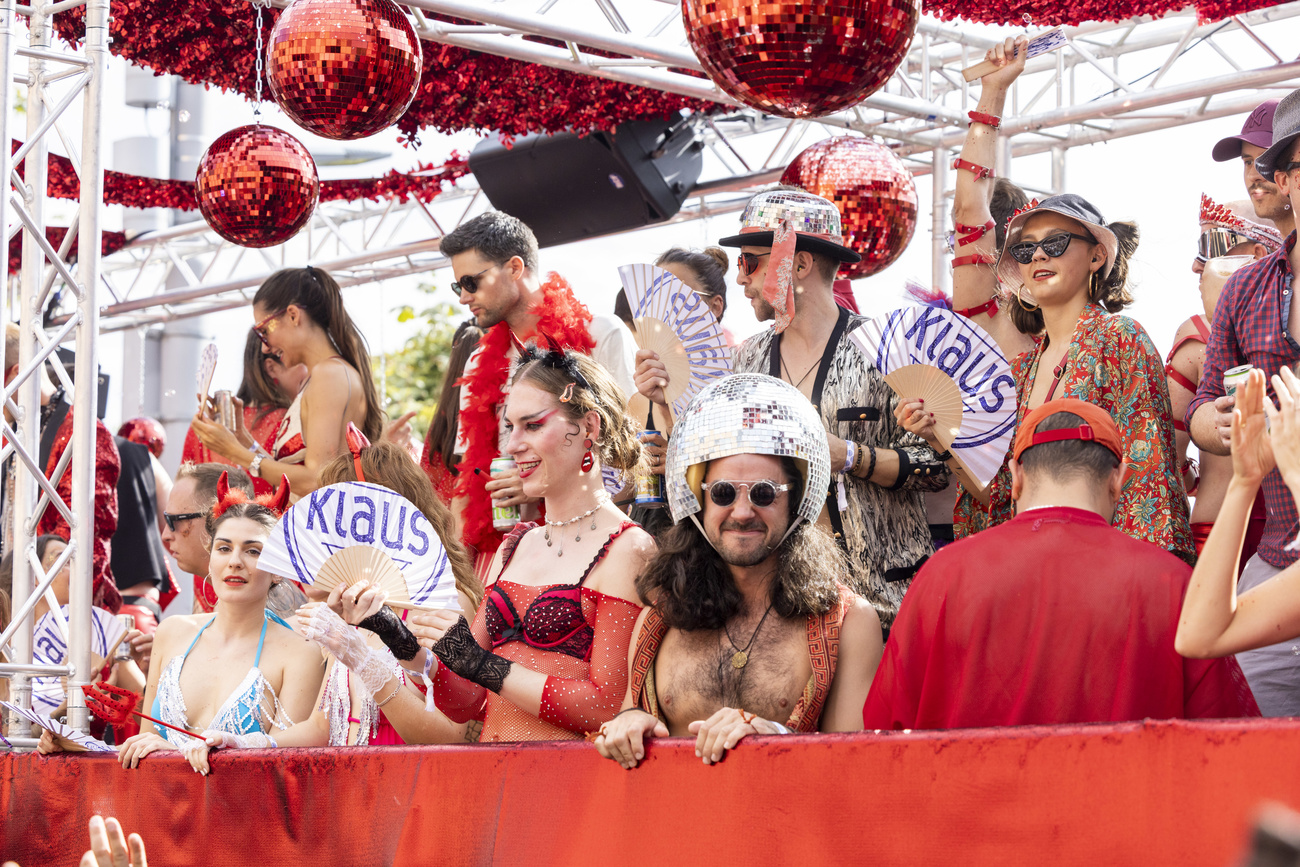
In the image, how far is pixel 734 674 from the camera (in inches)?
105

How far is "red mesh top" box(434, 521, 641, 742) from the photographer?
2861 mm

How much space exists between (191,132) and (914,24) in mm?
10441

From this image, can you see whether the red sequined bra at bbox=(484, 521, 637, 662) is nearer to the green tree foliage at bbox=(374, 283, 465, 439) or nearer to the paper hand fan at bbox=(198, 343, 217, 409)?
the paper hand fan at bbox=(198, 343, 217, 409)

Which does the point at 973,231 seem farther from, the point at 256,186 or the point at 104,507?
the point at 104,507

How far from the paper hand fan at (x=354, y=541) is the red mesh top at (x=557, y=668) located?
0.69 feet

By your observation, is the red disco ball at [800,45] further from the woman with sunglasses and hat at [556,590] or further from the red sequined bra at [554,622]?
the red sequined bra at [554,622]

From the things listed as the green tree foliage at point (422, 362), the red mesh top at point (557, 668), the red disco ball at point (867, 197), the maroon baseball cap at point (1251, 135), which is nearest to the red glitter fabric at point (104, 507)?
the red disco ball at point (867, 197)

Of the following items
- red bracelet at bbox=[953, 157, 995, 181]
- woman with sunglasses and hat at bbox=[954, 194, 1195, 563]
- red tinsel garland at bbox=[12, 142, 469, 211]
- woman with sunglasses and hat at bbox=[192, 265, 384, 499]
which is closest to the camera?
woman with sunglasses and hat at bbox=[954, 194, 1195, 563]

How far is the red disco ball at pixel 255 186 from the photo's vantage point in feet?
17.2

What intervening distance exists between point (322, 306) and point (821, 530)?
2.68 metres

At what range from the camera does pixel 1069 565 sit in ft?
7.44

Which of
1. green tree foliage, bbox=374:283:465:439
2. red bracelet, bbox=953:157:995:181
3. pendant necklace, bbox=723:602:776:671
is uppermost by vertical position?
green tree foliage, bbox=374:283:465:439

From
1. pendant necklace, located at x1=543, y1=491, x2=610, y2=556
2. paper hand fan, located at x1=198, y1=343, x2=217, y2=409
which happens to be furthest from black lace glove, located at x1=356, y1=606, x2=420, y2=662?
paper hand fan, located at x1=198, y1=343, x2=217, y2=409

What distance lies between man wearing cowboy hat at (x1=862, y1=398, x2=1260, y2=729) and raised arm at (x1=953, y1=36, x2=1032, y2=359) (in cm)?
150
